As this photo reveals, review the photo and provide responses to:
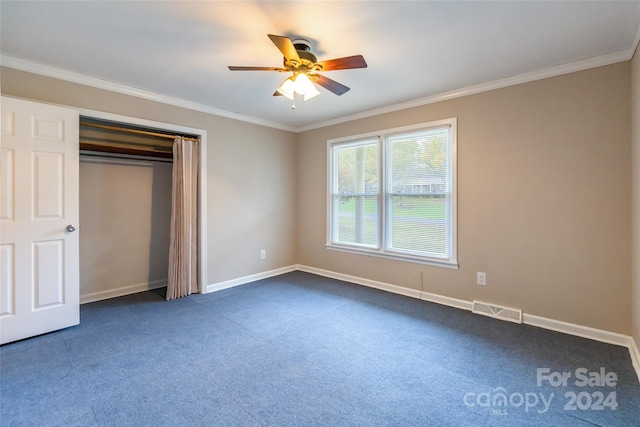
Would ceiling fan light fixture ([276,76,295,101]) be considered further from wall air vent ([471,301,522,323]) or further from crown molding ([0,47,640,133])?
wall air vent ([471,301,522,323])

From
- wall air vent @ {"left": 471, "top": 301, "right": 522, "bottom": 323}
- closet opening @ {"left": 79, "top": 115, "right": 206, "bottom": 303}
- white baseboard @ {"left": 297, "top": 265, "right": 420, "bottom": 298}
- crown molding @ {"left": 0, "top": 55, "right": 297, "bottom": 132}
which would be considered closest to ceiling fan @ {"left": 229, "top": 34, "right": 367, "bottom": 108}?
crown molding @ {"left": 0, "top": 55, "right": 297, "bottom": 132}

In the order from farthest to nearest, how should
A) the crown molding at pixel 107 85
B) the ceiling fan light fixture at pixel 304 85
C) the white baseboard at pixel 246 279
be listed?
the white baseboard at pixel 246 279 < the crown molding at pixel 107 85 < the ceiling fan light fixture at pixel 304 85

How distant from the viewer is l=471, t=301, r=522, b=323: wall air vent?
2953 mm

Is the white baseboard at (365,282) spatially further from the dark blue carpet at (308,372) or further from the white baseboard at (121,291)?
the white baseboard at (121,291)

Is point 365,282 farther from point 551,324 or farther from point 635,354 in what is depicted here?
point 635,354

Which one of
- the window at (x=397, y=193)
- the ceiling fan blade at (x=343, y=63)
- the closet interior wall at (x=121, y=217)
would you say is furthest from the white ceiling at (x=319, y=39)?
the closet interior wall at (x=121, y=217)

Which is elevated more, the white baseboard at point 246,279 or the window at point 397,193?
the window at point 397,193

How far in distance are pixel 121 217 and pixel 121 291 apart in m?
1.00

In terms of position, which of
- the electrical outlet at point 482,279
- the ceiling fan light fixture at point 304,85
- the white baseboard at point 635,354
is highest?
the ceiling fan light fixture at point 304,85

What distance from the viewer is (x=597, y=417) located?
1.67m

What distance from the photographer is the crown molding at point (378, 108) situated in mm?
2543

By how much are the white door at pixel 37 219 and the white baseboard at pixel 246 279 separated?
1.48m

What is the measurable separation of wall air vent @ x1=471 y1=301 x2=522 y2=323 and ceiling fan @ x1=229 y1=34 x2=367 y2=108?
8.97 ft

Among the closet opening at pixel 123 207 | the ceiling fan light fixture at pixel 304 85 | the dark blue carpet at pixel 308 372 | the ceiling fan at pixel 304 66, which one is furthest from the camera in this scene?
the closet opening at pixel 123 207
